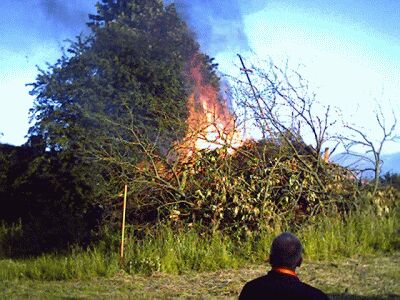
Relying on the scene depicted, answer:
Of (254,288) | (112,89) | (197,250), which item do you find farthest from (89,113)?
(254,288)

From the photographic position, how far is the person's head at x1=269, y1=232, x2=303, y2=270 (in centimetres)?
343

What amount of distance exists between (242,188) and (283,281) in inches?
264

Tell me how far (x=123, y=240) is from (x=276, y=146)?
3401 millimetres

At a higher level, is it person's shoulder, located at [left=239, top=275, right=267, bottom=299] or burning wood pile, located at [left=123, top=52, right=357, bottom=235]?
burning wood pile, located at [left=123, top=52, right=357, bottom=235]

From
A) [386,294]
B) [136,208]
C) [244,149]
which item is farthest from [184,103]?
[386,294]

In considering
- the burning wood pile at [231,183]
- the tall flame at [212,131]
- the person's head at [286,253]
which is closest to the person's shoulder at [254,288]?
the person's head at [286,253]

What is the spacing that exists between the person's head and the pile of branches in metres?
6.22

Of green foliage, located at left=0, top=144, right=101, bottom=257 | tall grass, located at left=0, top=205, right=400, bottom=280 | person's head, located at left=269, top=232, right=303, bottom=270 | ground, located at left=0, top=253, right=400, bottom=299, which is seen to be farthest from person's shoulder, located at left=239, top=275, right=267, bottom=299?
green foliage, located at left=0, top=144, right=101, bottom=257

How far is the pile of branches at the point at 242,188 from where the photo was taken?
9914mm

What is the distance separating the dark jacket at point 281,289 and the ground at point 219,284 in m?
3.59

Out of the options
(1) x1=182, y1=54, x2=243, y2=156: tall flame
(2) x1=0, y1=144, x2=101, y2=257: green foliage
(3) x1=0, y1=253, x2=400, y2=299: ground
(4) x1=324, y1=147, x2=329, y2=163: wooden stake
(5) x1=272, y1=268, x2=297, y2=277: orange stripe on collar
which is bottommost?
(3) x1=0, y1=253, x2=400, y2=299: ground

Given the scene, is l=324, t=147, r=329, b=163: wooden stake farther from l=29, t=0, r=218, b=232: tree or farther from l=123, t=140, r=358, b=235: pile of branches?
l=29, t=0, r=218, b=232: tree

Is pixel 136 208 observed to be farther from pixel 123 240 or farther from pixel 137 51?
pixel 137 51

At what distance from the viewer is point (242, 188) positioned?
1002 centimetres
